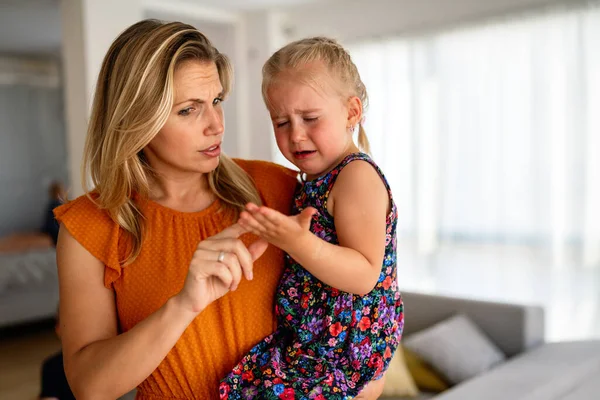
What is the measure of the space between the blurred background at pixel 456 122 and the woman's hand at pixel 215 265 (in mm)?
4209

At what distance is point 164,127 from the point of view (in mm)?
1301

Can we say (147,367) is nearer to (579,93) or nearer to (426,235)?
(579,93)

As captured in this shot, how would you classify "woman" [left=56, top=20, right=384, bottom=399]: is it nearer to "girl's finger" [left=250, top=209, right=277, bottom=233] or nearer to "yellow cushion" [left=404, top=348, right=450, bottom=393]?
"girl's finger" [left=250, top=209, right=277, bottom=233]

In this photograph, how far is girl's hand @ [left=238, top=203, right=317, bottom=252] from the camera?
100cm

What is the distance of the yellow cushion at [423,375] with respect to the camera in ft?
11.8

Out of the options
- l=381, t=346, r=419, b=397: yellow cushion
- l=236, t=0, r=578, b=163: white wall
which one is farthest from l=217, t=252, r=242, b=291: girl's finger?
l=236, t=0, r=578, b=163: white wall

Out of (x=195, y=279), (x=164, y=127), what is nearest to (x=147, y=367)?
(x=195, y=279)

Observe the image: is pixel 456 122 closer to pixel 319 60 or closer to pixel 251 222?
pixel 319 60

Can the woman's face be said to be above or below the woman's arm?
above

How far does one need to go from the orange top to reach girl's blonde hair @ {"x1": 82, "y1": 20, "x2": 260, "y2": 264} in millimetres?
34

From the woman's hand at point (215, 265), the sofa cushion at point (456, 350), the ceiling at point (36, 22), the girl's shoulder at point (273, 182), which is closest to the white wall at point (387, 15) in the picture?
the ceiling at point (36, 22)

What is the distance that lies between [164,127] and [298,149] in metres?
0.29

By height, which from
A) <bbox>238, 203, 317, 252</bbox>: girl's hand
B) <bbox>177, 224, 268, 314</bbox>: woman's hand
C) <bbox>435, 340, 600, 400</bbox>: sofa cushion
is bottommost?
<bbox>435, 340, 600, 400</bbox>: sofa cushion

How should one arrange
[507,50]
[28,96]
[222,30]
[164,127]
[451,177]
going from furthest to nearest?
[28,96]
[222,30]
[451,177]
[507,50]
[164,127]
